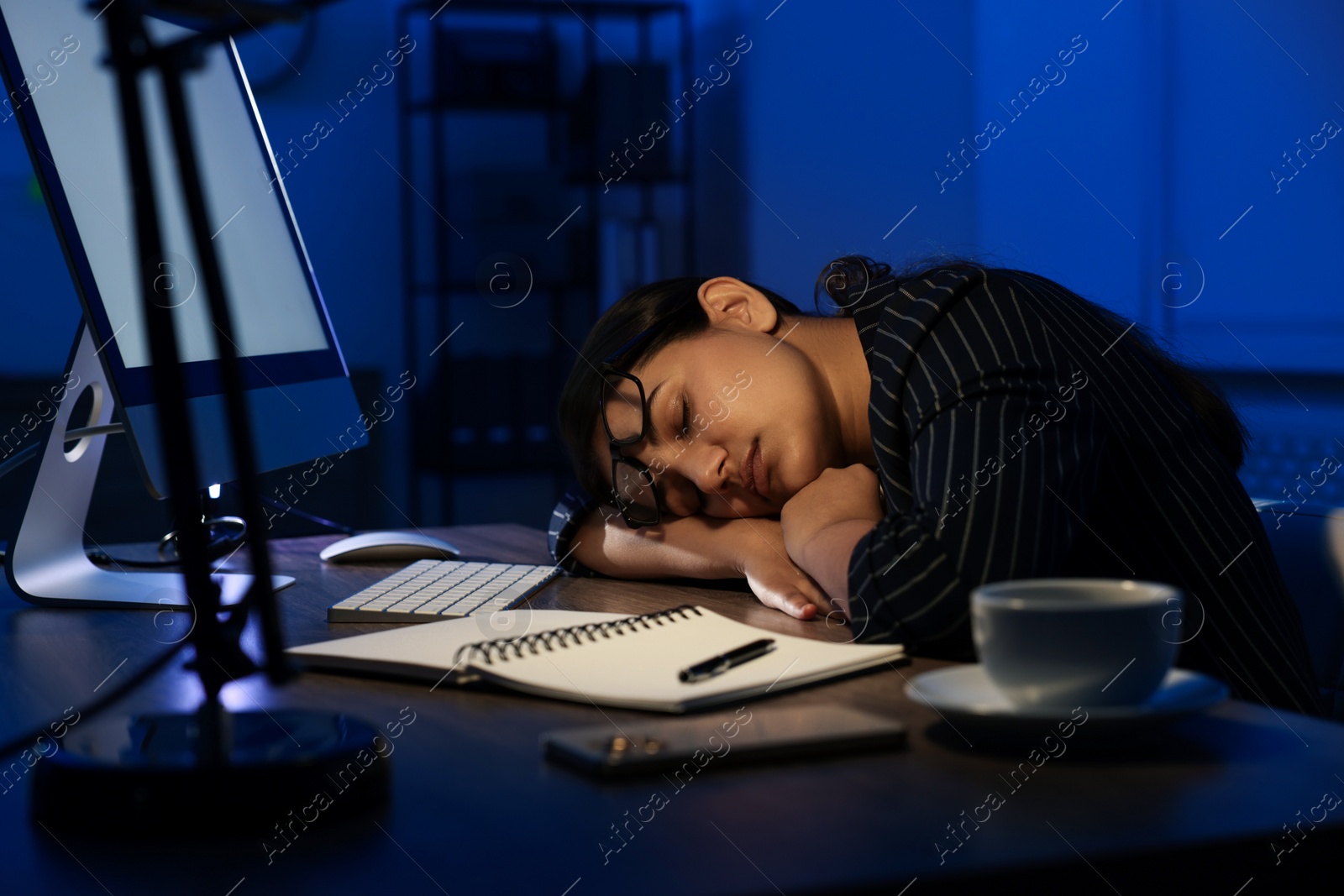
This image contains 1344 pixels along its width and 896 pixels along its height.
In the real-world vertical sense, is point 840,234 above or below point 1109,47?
below

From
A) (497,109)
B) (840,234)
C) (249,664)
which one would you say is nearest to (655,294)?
(249,664)

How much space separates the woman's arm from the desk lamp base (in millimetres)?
582

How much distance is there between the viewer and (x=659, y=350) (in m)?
1.26

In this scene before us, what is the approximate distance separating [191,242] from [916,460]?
57 centimetres

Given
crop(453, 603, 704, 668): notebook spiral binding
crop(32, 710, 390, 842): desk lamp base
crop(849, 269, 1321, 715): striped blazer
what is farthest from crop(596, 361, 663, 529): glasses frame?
crop(32, 710, 390, 842): desk lamp base

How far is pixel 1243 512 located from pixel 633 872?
79 centimetres

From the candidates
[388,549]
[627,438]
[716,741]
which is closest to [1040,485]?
[716,741]

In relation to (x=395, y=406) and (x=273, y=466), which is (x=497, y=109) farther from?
(x=273, y=466)

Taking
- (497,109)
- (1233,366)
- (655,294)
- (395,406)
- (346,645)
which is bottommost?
(395,406)

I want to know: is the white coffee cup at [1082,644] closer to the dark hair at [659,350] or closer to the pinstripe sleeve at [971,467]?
the pinstripe sleeve at [971,467]

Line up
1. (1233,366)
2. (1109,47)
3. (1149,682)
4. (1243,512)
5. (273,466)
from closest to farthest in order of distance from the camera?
(1149,682) < (1243,512) < (273,466) < (1233,366) < (1109,47)

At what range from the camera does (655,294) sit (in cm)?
136

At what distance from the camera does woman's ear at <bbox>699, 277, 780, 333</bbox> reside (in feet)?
4.33

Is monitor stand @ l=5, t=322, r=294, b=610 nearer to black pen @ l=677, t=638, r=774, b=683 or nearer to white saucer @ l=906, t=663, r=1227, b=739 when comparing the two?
black pen @ l=677, t=638, r=774, b=683
